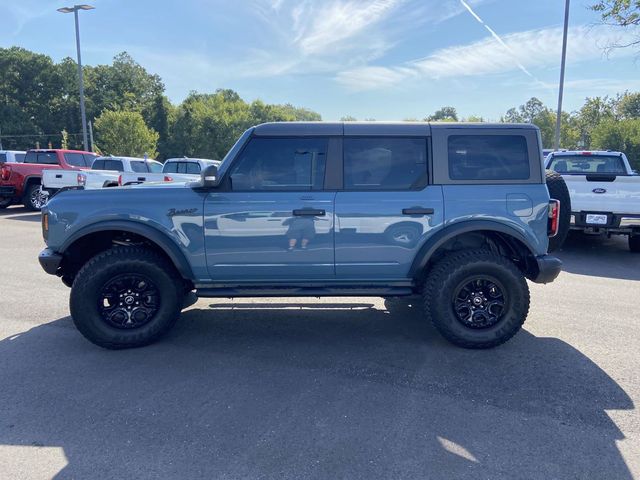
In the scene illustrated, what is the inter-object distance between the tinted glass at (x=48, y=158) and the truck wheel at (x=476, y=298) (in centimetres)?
1441

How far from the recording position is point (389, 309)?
5125 mm

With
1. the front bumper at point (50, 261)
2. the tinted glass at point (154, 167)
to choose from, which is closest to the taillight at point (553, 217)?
the front bumper at point (50, 261)

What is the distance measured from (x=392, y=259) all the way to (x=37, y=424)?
116 inches

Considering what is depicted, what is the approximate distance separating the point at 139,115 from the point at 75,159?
23.3m

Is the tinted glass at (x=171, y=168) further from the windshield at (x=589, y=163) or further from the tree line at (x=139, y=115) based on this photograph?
the tree line at (x=139, y=115)

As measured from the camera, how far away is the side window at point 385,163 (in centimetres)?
398

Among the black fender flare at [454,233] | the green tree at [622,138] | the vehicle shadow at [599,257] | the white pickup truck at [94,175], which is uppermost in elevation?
the green tree at [622,138]

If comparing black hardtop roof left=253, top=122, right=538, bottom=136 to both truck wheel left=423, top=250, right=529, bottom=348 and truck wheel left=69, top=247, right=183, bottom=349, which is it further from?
truck wheel left=69, top=247, right=183, bottom=349

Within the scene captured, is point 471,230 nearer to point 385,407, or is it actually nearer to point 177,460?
point 385,407

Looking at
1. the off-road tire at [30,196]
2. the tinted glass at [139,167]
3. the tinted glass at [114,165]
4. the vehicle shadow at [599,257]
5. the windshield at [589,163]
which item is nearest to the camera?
the vehicle shadow at [599,257]

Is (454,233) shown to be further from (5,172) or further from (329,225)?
(5,172)

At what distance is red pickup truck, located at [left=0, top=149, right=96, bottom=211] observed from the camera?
13.3 m

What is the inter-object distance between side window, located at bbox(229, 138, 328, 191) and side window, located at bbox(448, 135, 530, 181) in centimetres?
121

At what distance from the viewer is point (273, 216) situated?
3.88 m
